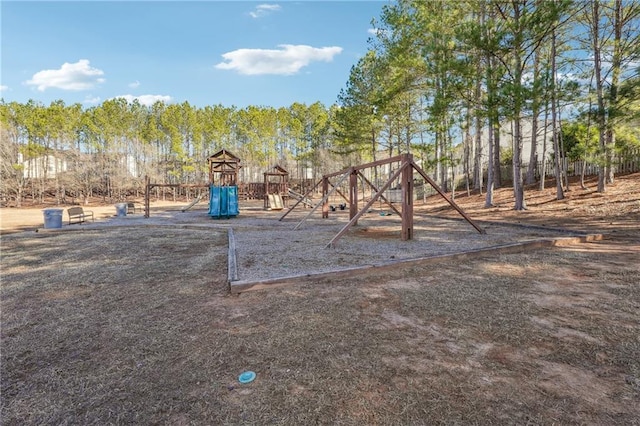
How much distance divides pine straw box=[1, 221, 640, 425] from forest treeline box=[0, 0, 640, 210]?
9488 millimetres

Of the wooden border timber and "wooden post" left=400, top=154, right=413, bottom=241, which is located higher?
"wooden post" left=400, top=154, right=413, bottom=241

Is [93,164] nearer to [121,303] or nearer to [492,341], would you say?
[121,303]

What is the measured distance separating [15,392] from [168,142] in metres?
55.6

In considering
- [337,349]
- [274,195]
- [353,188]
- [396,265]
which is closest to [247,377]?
[337,349]

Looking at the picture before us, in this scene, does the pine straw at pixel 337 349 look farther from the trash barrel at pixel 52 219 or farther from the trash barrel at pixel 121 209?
the trash barrel at pixel 121 209

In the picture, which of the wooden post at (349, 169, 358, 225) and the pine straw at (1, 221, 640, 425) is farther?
the wooden post at (349, 169, 358, 225)

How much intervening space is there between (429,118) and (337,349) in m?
14.9

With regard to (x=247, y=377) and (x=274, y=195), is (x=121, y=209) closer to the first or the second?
(x=274, y=195)

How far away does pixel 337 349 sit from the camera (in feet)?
9.39

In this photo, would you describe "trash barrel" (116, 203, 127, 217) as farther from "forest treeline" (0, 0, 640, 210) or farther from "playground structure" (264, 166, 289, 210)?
"forest treeline" (0, 0, 640, 210)

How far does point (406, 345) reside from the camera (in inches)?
115

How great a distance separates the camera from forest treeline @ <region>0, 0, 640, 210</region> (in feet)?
38.5

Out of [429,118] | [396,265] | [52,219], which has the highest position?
[429,118]

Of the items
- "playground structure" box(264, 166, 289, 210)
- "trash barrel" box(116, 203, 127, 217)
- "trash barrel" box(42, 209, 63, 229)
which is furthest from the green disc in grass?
"playground structure" box(264, 166, 289, 210)
